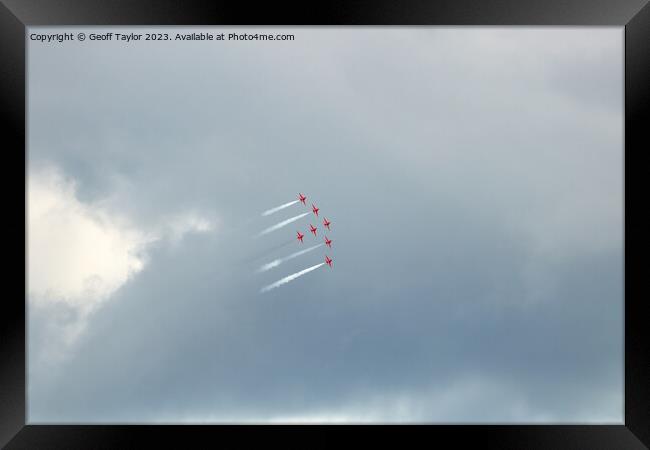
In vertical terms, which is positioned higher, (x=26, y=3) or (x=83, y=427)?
(x=26, y=3)

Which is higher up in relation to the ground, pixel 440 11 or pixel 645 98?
pixel 440 11

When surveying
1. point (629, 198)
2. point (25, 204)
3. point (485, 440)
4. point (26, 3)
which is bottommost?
point (485, 440)

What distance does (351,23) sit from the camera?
13.8 m

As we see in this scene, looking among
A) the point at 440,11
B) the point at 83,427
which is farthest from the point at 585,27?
the point at 83,427

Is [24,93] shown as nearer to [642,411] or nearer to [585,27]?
[585,27]

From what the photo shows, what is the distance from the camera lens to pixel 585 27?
14336 mm

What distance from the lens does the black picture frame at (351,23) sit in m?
13.7

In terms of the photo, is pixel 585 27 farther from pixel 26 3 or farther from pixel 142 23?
pixel 26 3

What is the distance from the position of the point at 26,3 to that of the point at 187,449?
12.6m

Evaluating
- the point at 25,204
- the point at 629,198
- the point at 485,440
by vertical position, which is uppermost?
the point at 25,204

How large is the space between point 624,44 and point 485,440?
11.4m

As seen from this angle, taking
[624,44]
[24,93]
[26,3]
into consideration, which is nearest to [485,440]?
[624,44]

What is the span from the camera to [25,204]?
14.5m

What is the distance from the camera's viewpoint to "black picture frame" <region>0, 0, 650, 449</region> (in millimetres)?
13719
